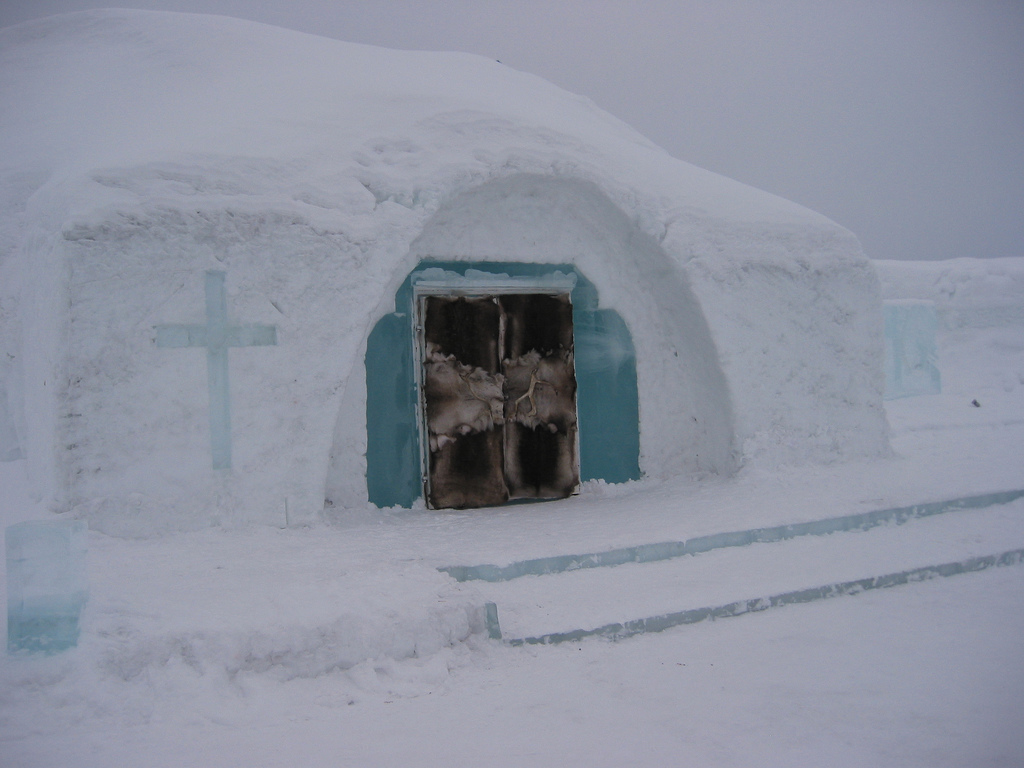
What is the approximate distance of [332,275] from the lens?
514 cm

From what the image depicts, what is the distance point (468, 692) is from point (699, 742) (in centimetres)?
96

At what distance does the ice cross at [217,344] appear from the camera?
4.80 metres

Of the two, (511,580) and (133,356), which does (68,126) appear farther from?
(511,580)

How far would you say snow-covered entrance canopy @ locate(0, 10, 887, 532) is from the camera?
15.3 feet

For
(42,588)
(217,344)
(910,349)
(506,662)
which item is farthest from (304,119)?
(910,349)

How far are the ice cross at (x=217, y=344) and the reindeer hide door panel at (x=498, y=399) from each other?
1.73 metres

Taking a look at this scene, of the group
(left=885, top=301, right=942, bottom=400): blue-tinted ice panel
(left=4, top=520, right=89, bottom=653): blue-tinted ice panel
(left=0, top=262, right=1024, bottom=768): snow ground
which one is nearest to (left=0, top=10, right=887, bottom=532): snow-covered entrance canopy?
(left=0, top=262, right=1024, bottom=768): snow ground

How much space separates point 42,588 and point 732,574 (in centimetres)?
353

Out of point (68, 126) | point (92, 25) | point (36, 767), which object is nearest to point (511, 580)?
point (36, 767)

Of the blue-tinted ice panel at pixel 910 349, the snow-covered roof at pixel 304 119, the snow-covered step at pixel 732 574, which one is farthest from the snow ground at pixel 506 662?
the blue-tinted ice panel at pixel 910 349

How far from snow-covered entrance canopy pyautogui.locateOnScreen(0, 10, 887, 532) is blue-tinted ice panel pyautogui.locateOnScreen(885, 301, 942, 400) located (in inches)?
261

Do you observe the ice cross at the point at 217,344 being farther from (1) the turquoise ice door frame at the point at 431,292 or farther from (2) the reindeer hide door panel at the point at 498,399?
(2) the reindeer hide door panel at the point at 498,399

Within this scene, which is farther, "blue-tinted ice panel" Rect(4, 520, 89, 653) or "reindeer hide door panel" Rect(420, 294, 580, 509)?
"reindeer hide door panel" Rect(420, 294, 580, 509)

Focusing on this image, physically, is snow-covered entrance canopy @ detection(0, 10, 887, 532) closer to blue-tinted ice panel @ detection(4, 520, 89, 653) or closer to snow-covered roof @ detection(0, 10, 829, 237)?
snow-covered roof @ detection(0, 10, 829, 237)
